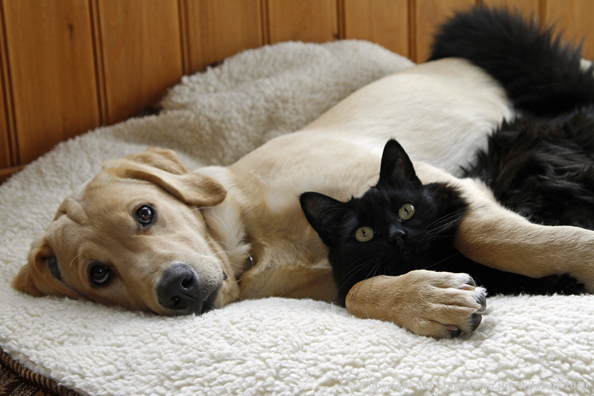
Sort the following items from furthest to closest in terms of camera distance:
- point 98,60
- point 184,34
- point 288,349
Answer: point 184,34 < point 98,60 < point 288,349

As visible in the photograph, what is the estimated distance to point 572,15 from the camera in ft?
9.43

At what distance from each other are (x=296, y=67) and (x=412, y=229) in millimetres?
1459

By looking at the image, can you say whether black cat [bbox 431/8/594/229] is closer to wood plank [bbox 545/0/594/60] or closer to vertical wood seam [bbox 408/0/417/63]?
vertical wood seam [bbox 408/0/417/63]

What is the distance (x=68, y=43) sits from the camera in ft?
7.22

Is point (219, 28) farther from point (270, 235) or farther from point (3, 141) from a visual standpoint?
point (270, 235)

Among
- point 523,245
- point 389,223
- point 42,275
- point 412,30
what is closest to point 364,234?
point 389,223

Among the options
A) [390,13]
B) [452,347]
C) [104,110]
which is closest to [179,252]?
[452,347]

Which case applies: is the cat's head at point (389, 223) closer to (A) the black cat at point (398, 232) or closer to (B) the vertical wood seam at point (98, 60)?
(A) the black cat at point (398, 232)

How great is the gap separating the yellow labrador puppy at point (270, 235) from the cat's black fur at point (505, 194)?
6cm

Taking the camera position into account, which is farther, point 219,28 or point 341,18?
point 341,18

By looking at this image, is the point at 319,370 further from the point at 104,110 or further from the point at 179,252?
the point at 104,110

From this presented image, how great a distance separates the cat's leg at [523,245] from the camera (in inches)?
43.5

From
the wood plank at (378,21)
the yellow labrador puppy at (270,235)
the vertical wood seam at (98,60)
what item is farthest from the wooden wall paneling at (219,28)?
the yellow labrador puppy at (270,235)

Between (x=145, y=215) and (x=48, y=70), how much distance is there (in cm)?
→ 114
